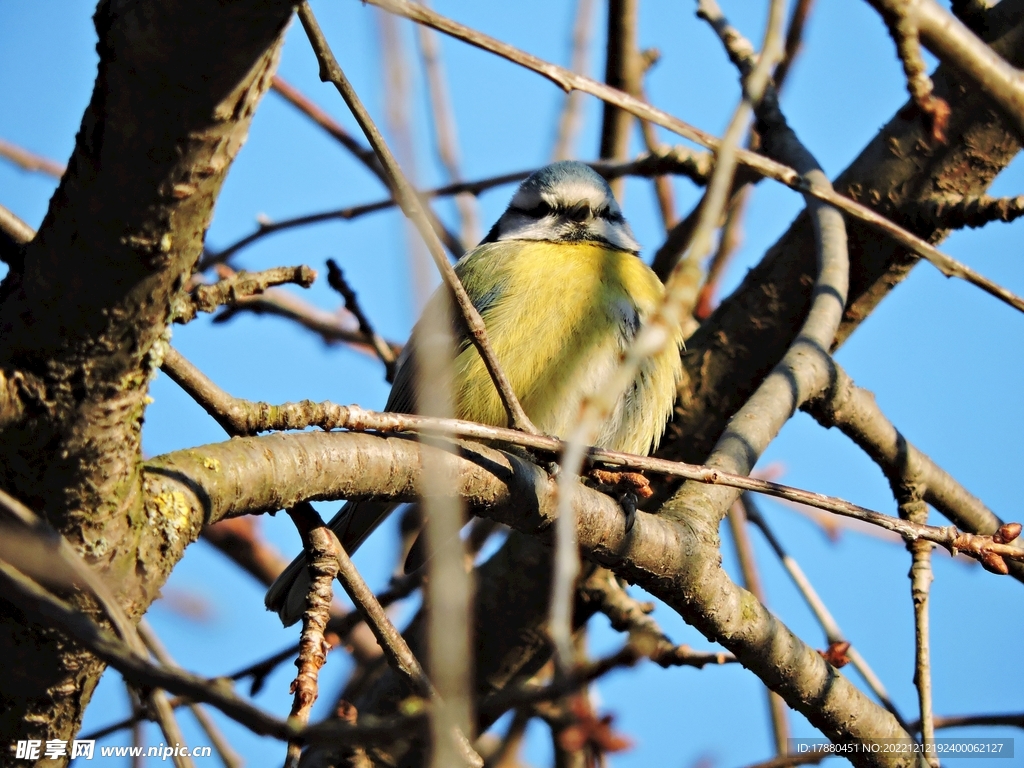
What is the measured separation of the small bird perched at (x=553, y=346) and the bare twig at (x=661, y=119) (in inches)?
44.1

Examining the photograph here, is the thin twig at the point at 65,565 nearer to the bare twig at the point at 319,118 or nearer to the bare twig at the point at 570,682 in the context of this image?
the bare twig at the point at 570,682

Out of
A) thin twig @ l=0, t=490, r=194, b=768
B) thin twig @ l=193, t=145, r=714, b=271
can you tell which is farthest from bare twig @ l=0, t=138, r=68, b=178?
thin twig @ l=0, t=490, r=194, b=768

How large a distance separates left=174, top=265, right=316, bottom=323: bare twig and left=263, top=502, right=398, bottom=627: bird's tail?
37.1 inches

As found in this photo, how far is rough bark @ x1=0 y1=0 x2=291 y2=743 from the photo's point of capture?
1.38 metres

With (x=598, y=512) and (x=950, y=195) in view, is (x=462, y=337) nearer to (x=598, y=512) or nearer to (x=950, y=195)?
(x=598, y=512)

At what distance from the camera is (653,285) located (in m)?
4.07

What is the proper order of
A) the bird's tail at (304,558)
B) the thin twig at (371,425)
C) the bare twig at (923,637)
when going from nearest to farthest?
the thin twig at (371,425)
the bare twig at (923,637)
the bird's tail at (304,558)

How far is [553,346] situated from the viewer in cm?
363

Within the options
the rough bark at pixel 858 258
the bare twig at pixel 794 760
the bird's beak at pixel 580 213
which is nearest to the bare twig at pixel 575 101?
the bird's beak at pixel 580 213

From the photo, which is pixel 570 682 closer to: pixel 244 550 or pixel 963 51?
pixel 963 51

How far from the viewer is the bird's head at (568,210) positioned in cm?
435

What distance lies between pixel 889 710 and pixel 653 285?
1.82m

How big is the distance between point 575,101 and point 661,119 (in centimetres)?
324

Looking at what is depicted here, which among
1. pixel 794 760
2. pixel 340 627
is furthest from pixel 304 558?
pixel 794 760
